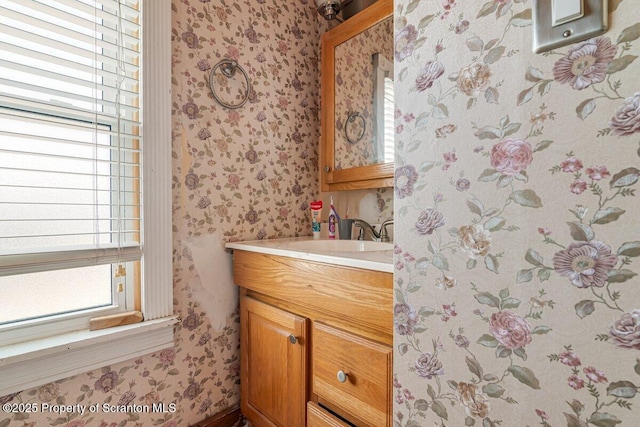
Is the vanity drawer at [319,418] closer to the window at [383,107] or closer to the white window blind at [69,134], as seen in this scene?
the white window blind at [69,134]

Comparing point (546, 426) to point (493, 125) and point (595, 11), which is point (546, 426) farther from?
point (595, 11)

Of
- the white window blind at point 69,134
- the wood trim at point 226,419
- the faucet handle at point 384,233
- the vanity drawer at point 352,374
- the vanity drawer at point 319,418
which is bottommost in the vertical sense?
the wood trim at point 226,419

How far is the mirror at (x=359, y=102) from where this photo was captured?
129 centimetres

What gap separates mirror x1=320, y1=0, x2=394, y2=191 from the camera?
4.24 ft

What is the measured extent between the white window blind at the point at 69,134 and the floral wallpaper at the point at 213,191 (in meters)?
0.17

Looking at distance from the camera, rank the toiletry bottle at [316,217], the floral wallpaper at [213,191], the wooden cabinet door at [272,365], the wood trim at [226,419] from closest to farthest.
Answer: the wooden cabinet door at [272,365] < the floral wallpaper at [213,191] < the wood trim at [226,419] < the toiletry bottle at [316,217]

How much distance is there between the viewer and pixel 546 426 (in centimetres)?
47

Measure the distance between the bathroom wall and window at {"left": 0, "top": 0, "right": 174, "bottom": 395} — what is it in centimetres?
88

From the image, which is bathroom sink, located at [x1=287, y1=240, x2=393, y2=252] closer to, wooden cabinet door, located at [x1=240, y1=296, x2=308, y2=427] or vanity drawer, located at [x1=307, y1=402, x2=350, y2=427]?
wooden cabinet door, located at [x1=240, y1=296, x2=308, y2=427]

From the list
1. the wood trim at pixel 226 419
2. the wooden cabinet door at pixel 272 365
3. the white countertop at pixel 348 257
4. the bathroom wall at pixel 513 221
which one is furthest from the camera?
the wood trim at pixel 226 419

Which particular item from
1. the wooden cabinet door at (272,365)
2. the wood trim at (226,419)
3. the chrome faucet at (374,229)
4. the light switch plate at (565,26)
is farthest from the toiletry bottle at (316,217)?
the light switch plate at (565,26)

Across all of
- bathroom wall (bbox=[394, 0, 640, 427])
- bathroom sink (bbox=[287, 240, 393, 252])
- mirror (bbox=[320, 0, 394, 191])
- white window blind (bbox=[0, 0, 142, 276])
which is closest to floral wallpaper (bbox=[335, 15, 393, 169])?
mirror (bbox=[320, 0, 394, 191])

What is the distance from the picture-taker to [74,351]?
930 mm

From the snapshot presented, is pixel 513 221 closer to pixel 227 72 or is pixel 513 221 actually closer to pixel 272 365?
pixel 272 365
